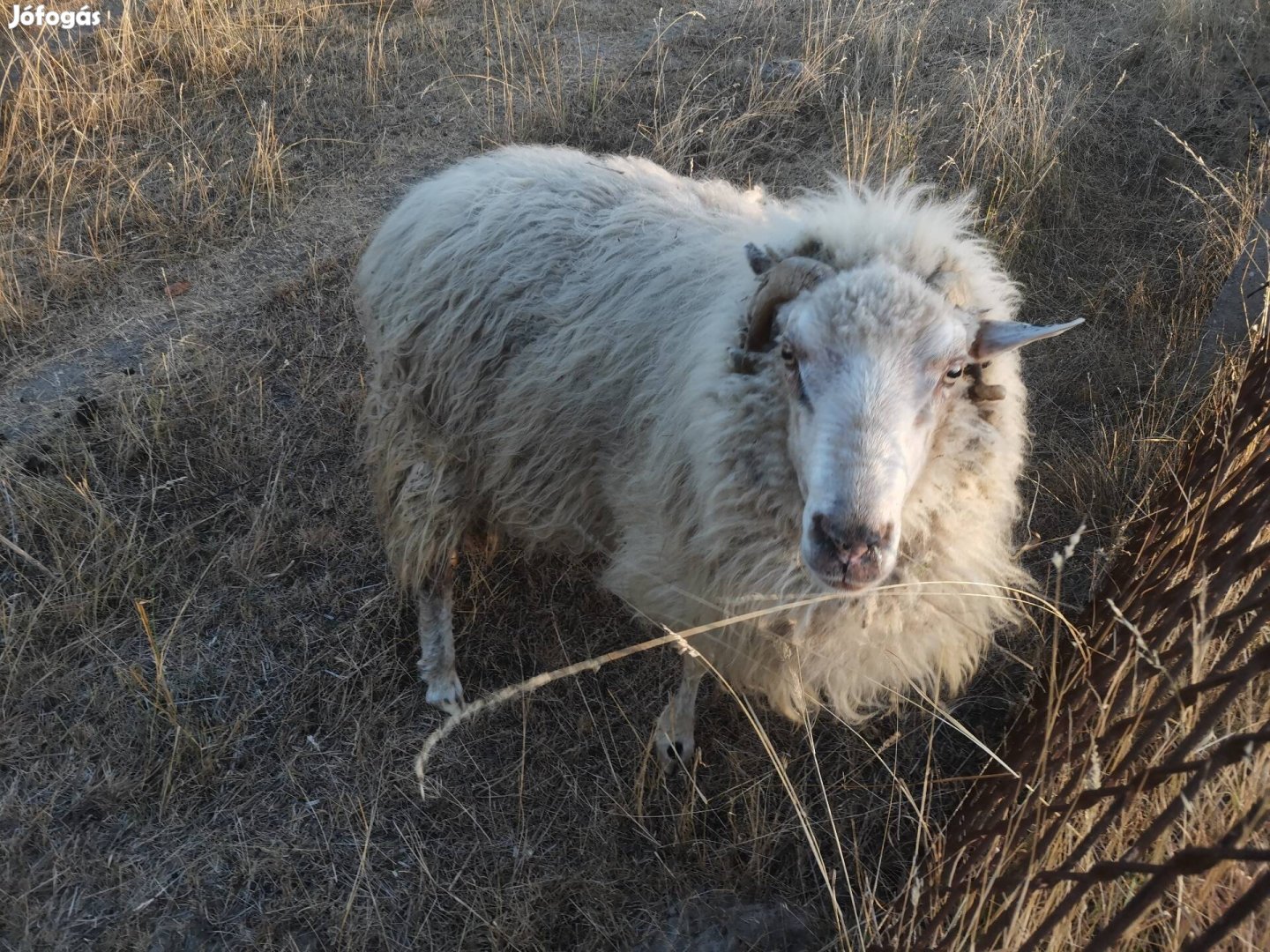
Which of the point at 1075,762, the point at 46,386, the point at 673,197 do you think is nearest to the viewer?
the point at 1075,762

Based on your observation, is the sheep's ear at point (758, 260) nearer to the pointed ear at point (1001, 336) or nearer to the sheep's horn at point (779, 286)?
the sheep's horn at point (779, 286)

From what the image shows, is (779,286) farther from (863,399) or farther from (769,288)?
(863,399)

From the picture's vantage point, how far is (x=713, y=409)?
212 centimetres

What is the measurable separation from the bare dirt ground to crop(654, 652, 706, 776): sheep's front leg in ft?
0.30

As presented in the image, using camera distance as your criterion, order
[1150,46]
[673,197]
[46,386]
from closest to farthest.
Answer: [673,197] < [46,386] < [1150,46]

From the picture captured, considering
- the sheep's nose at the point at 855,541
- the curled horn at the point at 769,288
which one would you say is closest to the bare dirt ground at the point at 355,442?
the sheep's nose at the point at 855,541

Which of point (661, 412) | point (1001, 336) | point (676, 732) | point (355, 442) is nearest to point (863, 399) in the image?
point (1001, 336)

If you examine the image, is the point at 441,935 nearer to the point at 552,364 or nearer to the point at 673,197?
the point at 552,364

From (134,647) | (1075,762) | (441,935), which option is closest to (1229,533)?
(1075,762)

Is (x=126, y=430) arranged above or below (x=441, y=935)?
above

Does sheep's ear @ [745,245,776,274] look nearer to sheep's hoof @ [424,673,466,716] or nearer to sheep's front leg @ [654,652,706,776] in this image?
sheep's front leg @ [654,652,706,776]

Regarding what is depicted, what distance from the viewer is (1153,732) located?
1.31m

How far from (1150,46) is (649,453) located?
5.33 m

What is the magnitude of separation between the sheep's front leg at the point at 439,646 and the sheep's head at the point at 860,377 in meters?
1.57
